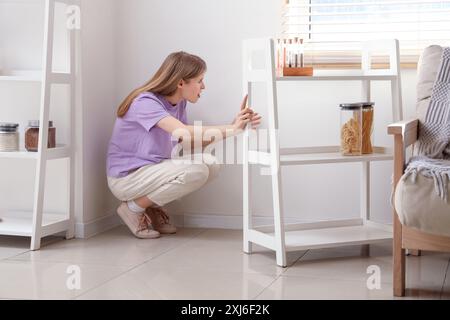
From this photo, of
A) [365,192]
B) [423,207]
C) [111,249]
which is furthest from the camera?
[365,192]

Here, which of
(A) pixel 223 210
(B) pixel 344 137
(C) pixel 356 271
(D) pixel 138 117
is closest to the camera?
(C) pixel 356 271

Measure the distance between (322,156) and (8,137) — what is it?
1.21m

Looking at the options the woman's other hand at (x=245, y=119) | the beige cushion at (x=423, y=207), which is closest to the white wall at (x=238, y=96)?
the woman's other hand at (x=245, y=119)

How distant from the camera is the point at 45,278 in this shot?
95.5 inches

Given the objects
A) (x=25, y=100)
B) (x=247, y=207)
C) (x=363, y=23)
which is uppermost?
(x=363, y=23)

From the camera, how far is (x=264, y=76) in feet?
8.64

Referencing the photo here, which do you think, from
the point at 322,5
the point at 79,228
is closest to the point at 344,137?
the point at 322,5

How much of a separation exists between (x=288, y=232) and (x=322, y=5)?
3.19ft

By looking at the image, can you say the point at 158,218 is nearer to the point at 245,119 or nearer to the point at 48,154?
the point at 48,154

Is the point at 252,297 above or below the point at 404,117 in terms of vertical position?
below

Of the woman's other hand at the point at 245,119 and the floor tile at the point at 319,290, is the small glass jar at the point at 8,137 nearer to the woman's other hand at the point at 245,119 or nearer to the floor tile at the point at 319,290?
the woman's other hand at the point at 245,119

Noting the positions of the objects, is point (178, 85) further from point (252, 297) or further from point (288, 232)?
point (252, 297)

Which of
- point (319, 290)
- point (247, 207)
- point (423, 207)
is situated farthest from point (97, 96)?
point (423, 207)

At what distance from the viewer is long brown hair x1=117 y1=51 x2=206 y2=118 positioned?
3012 mm
